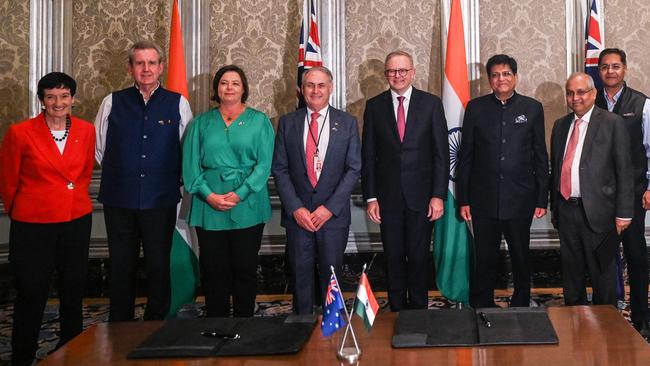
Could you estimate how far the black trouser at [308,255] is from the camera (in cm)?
315

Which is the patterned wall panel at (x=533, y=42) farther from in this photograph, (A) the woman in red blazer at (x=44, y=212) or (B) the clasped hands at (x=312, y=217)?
(A) the woman in red blazer at (x=44, y=212)

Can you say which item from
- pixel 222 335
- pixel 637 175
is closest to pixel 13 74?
pixel 222 335

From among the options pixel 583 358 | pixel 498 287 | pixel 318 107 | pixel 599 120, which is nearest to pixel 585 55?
pixel 599 120

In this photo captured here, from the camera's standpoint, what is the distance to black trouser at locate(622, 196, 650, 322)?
3359mm

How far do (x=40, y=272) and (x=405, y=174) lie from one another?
6.04ft

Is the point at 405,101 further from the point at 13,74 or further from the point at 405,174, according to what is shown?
the point at 13,74

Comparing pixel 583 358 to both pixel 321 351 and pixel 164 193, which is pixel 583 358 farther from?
pixel 164 193

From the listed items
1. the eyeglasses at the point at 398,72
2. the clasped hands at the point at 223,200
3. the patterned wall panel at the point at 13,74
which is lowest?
the clasped hands at the point at 223,200

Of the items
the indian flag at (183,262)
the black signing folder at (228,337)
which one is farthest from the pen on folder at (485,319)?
the indian flag at (183,262)

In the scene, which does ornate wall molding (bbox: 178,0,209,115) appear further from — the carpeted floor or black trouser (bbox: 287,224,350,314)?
black trouser (bbox: 287,224,350,314)

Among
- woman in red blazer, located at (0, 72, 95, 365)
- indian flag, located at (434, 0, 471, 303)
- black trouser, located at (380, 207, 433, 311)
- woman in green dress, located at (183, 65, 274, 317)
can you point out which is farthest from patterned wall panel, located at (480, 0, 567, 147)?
woman in red blazer, located at (0, 72, 95, 365)

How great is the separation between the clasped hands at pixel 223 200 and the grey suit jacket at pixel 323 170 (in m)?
0.26

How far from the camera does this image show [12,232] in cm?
288

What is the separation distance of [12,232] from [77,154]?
457 mm
